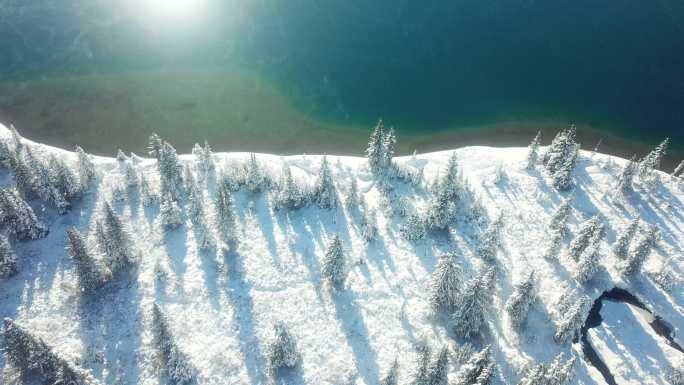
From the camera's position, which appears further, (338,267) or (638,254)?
(638,254)

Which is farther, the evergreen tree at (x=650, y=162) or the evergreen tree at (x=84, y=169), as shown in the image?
the evergreen tree at (x=650, y=162)

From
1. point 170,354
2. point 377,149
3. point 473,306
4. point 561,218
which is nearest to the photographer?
point 170,354

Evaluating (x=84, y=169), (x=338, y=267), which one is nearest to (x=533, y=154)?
(x=338, y=267)

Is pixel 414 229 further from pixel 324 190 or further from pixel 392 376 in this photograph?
pixel 392 376

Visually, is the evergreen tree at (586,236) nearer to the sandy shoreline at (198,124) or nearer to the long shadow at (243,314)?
the sandy shoreline at (198,124)

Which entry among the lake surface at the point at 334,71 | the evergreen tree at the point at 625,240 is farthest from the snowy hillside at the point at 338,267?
the lake surface at the point at 334,71

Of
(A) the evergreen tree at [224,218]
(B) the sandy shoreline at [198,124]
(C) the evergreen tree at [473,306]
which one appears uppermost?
(B) the sandy shoreline at [198,124]

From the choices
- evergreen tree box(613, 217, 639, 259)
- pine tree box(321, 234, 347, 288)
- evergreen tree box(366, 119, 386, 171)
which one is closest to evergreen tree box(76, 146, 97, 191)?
pine tree box(321, 234, 347, 288)
